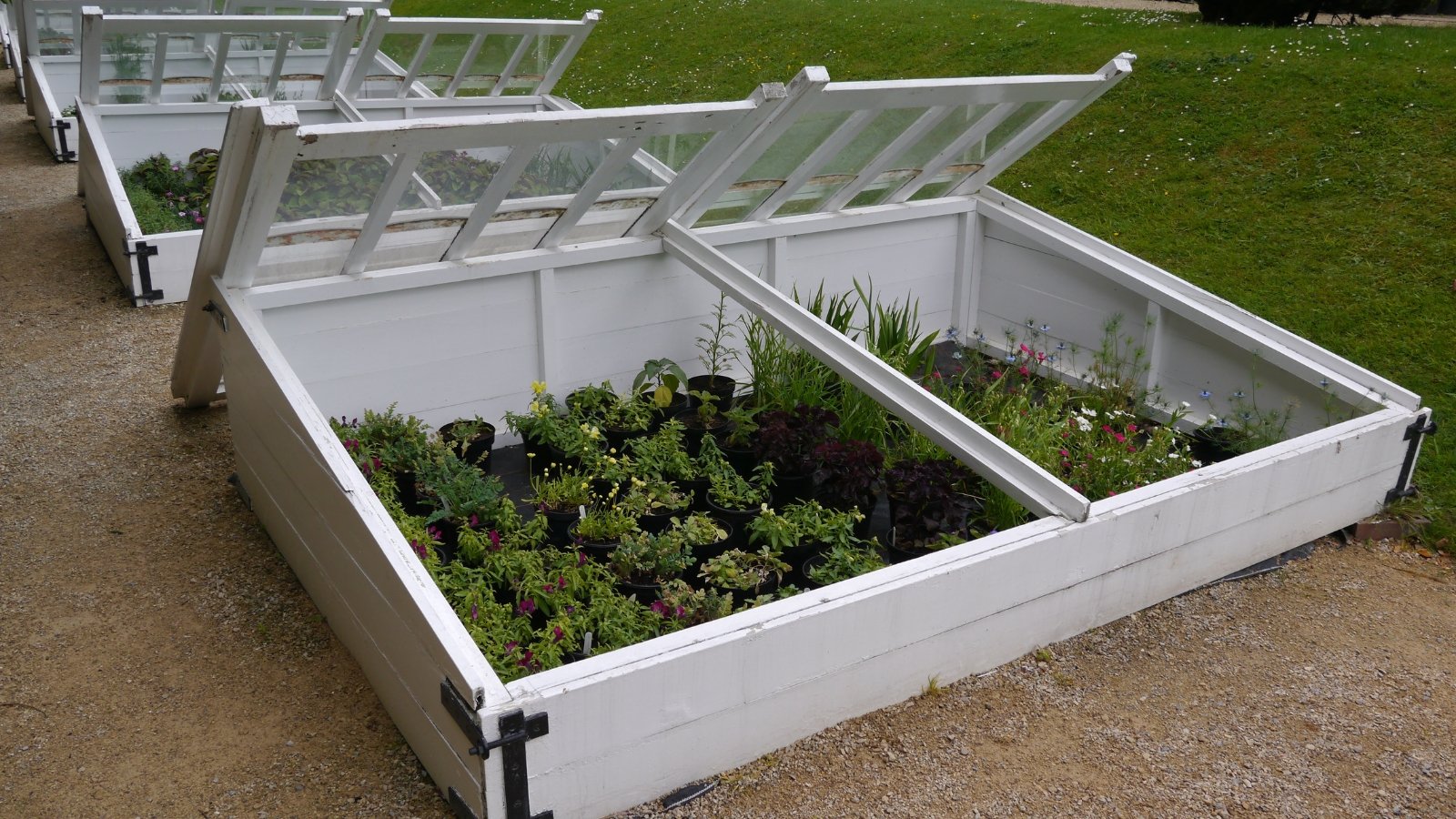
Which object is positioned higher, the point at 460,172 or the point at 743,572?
the point at 460,172

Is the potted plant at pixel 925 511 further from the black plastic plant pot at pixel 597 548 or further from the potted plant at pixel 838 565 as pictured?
the black plastic plant pot at pixel 597 548

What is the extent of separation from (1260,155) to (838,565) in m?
5.13

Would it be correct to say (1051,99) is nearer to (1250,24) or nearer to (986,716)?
(986,716)

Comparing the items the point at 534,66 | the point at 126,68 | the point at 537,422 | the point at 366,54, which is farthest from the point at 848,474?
the point at 126,68

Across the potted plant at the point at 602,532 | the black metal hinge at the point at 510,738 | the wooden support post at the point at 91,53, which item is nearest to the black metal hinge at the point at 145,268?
the wooden support post at the point at 91,53

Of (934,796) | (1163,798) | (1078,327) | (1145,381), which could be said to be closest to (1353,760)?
(1163,798)

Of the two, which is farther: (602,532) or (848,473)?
(848,473)

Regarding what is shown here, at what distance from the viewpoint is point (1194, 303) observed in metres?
4.90

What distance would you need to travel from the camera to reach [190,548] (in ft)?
13.7

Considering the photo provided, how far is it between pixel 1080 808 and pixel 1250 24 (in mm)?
8676

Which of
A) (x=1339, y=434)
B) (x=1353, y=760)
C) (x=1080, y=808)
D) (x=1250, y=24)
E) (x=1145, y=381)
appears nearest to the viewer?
(x=1080, y=808)

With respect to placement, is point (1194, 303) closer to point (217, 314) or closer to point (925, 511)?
point (925, 511)

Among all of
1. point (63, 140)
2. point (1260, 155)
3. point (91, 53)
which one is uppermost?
point (91, 53)

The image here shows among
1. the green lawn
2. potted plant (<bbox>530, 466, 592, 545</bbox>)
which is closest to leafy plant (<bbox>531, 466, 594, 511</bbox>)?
potted plant (<bbox>530, 466, 592, 545</bbox>)
